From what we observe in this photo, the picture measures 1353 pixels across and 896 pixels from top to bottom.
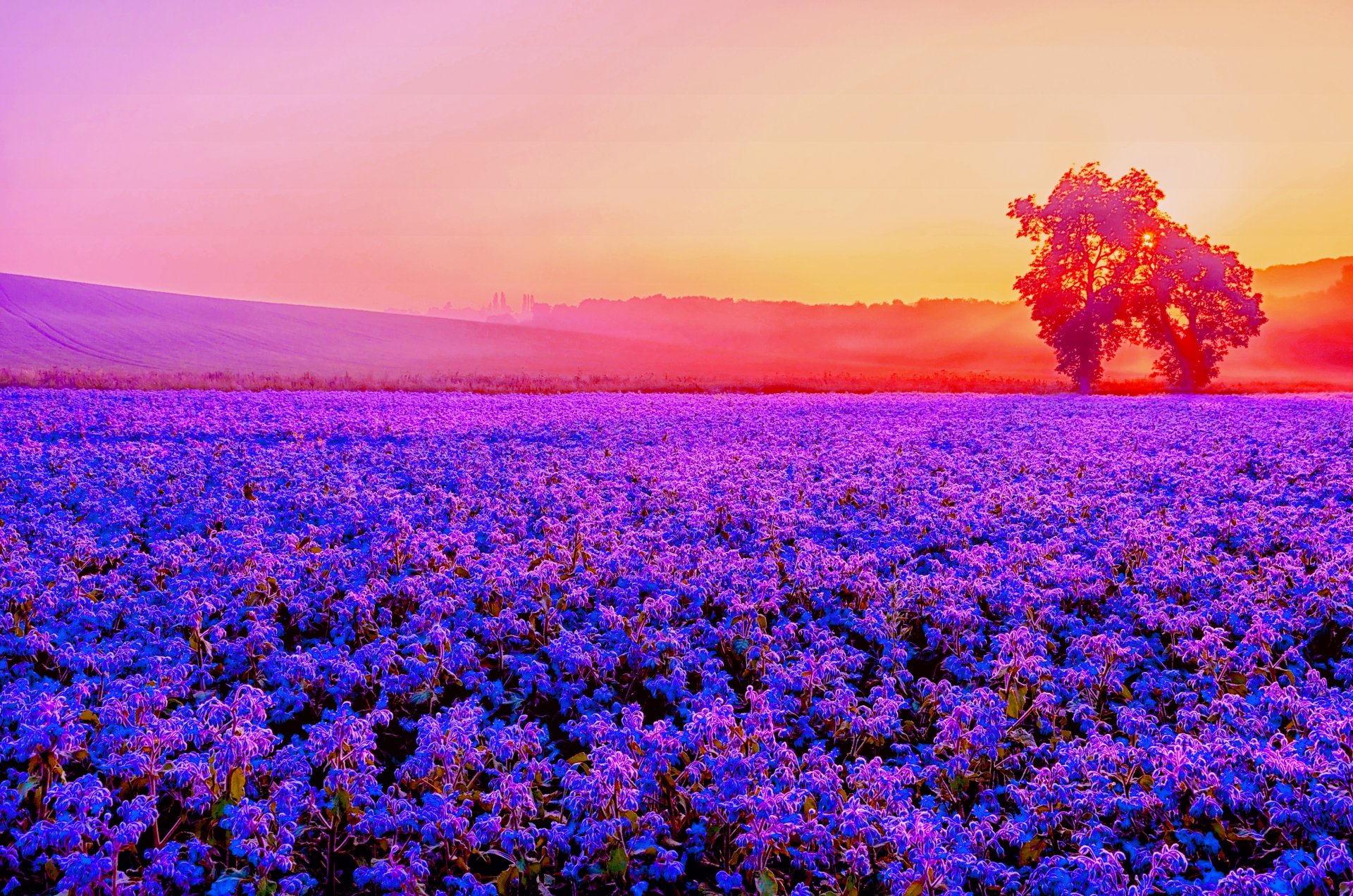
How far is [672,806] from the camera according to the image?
3998 millimetres

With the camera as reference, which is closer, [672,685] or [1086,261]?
[672,685]

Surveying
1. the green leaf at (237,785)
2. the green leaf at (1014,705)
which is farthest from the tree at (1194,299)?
the green leaf at (237,785)

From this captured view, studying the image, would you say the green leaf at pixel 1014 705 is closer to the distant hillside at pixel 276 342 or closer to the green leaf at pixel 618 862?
the green leaf at pixel 618 862

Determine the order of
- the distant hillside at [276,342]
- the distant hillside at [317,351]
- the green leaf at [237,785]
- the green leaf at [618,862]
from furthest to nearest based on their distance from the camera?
the distant hillside at [276,342] < the distant hillside at [317,351] < the green leaf at [237,785] < the green leaf at [618,862]

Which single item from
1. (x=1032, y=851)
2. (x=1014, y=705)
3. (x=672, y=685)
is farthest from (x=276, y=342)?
(x=1032, y=851)

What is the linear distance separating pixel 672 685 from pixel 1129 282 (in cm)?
4086

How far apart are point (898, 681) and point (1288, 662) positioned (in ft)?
8.59

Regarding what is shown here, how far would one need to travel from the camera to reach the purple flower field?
3637 millimetres

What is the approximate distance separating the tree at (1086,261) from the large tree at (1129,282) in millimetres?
37

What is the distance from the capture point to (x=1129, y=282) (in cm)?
3869

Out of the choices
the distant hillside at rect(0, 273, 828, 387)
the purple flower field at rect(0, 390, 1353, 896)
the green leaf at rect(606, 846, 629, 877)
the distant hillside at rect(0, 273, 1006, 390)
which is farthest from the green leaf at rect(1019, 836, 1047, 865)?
the distant hillside at rect(0, 273, 828, 387)

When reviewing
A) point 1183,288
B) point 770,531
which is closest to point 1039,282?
point 1183,288

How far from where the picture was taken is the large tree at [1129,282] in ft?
125

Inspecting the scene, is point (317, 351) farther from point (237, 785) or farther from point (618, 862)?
point (618, 862)
